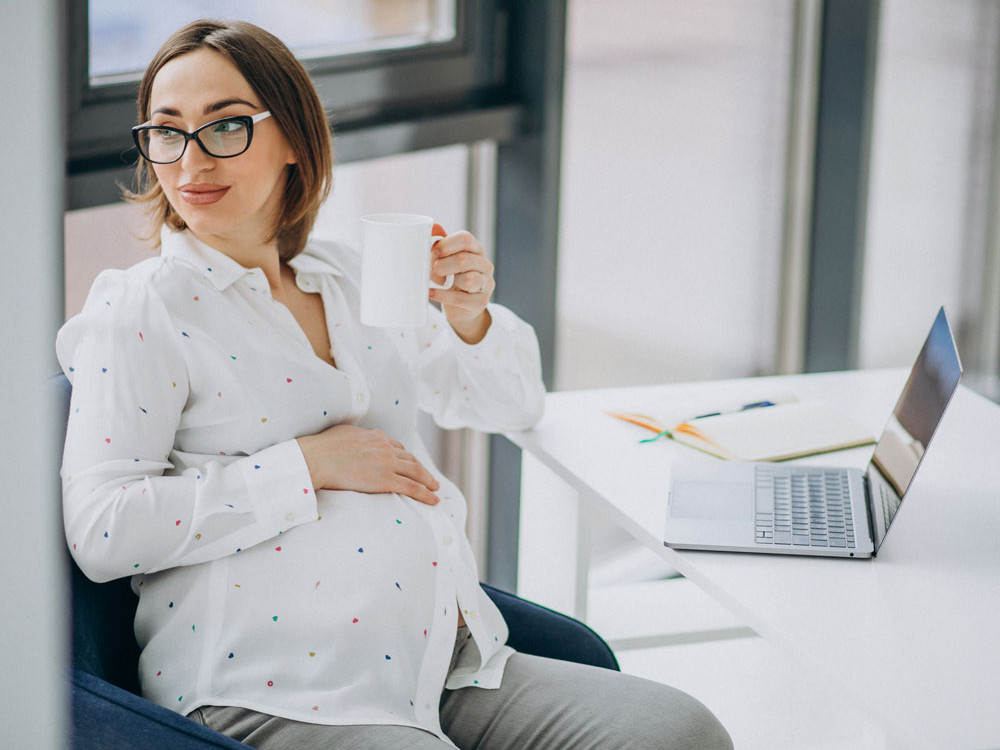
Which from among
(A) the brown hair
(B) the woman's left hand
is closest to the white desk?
(B) the woman's left hand

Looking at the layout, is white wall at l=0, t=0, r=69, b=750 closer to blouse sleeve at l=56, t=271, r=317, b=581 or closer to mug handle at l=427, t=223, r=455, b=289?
blouse sleeve at l=56, t=271, r=317, b=581

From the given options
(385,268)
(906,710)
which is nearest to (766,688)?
(906,710)

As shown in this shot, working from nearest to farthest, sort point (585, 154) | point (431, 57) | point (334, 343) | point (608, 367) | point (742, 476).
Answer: point (334, 343) → point (742, 476) → point (431, 57) → point (585, 154) → point (608, 367)

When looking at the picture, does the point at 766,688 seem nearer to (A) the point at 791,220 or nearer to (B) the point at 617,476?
(B) the point at 617,476

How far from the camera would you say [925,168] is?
295 centimetres

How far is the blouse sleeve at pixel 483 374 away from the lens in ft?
5.06

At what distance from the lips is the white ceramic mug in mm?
162

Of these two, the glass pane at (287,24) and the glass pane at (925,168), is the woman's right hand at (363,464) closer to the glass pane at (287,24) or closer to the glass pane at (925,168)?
the glass pane at (287,24)

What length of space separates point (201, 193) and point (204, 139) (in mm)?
58

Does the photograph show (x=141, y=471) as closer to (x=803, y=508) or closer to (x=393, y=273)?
(x=393, y=273)

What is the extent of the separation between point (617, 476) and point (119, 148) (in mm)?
847

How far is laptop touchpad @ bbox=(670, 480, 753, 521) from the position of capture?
4.58 feet

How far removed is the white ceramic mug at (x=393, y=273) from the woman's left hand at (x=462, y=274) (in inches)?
5.5

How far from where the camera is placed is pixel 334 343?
1365 millimetres
